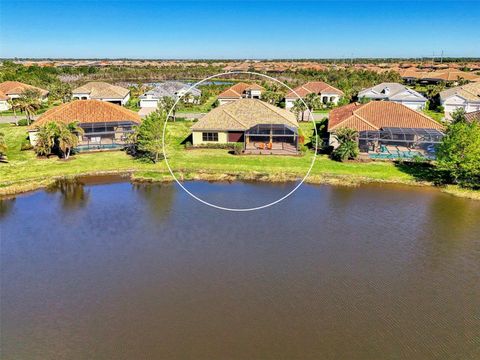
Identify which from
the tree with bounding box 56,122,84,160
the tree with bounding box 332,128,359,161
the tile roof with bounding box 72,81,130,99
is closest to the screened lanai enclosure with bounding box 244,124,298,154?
the tree with bounding box 332,128,359,161

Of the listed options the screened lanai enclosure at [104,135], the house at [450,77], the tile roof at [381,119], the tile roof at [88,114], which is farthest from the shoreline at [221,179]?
the house at [450,77]

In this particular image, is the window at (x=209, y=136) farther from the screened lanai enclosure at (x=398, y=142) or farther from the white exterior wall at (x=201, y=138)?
the screened lanai enclosure at (x=398, y=142)

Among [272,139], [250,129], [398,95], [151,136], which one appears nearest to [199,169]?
[151,136]

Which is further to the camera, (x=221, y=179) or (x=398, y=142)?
(x=398, y=142)

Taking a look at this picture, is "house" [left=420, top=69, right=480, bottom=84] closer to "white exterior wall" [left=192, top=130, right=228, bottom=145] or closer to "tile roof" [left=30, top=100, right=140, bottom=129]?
"white exterior wall" [left=192, top=130, right=228, bottom=145]

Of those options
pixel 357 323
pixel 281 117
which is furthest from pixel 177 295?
pixel 281 117

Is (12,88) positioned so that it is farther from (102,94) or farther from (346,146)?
(346,146)
